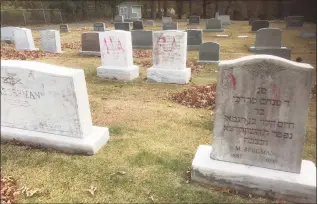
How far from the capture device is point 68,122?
185 inches

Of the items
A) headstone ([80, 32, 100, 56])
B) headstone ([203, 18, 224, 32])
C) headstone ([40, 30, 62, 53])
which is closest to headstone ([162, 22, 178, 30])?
headstone ([203, 18, 224, 32])

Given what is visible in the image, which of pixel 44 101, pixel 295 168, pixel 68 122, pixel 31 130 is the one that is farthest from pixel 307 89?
pixel 31 130

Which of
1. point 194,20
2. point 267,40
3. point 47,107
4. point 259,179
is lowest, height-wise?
point 259,179

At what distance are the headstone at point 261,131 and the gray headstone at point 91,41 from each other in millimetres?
10948

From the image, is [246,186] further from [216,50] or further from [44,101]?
[216,50]

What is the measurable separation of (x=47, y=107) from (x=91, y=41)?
31.9ft

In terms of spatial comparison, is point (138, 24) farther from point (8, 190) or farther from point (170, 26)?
point (8, 190)

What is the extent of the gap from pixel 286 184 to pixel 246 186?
0.51 m

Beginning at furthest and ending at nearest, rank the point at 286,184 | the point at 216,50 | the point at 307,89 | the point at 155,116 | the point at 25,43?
the point at 25,43, the point at 216,50, the point at 155,116, the point at 286,184, the point at 307,89

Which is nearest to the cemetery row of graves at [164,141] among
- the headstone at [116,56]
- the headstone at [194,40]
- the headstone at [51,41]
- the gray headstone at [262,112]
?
the gray headstone at [262,112]

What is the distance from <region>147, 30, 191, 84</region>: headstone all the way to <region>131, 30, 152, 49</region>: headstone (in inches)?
273

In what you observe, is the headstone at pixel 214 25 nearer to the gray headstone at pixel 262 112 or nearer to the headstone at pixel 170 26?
the headstone at pixel 170 26

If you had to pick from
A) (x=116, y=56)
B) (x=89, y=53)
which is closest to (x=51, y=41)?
(x=89, y=53)

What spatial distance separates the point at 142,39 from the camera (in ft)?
52.8
